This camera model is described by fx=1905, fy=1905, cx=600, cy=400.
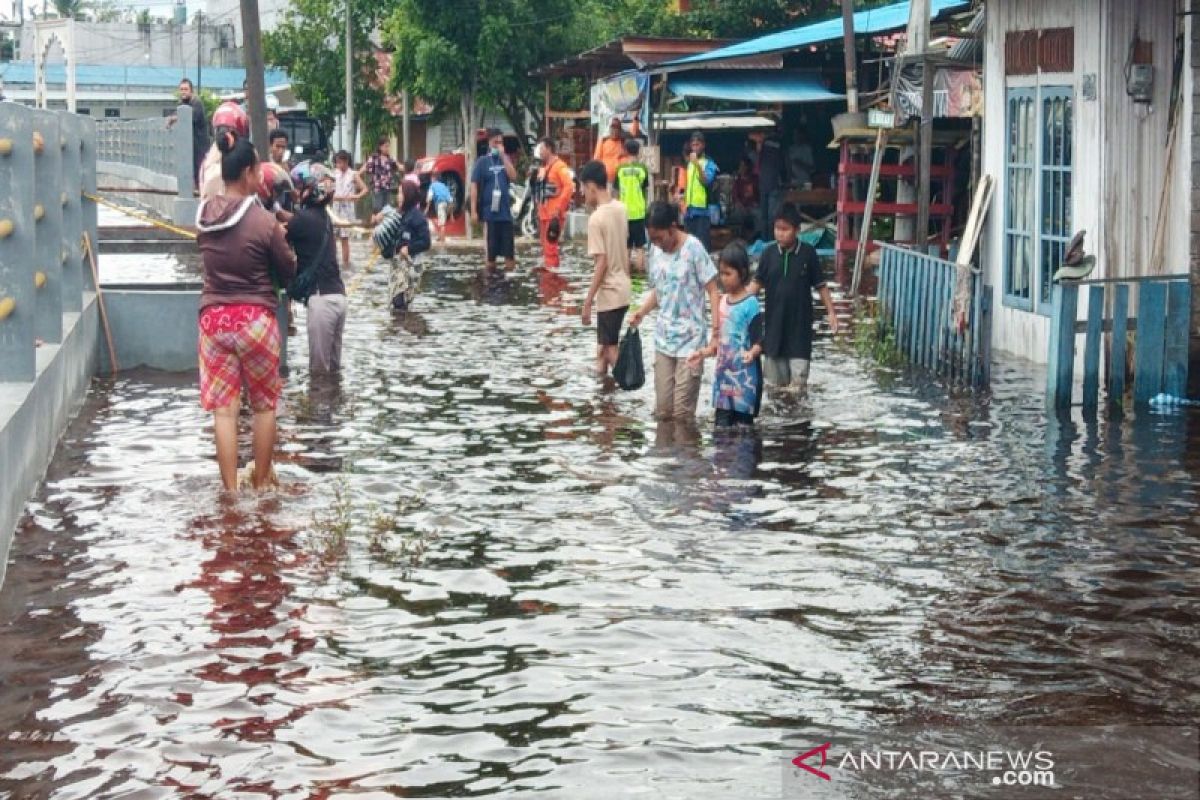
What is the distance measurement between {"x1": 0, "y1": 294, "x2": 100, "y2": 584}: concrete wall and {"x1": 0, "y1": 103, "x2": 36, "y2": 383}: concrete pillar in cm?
17

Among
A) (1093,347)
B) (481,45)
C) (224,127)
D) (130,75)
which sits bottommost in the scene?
(1093,347)

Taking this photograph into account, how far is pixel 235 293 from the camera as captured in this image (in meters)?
10.5

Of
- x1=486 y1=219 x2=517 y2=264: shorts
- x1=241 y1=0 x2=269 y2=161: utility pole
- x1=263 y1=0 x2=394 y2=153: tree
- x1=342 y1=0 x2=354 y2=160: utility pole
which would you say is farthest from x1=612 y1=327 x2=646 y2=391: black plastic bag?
x1=263 y1=0 x2=394 y2=153: tree

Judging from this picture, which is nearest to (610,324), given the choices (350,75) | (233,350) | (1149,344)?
(1149,344)

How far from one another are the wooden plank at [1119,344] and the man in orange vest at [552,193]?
12983 mm

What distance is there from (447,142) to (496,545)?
5953cm

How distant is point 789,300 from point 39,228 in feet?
17.6

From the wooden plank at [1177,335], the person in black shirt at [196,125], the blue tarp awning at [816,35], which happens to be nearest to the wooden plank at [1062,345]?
the wooden plank at [1177,335]

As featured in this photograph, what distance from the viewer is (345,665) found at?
7.31 meters

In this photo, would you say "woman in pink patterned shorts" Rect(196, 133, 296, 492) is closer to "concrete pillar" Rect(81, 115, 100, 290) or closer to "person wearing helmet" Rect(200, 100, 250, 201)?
"person wearing helmet" Rect(200, 100, 250, 201)

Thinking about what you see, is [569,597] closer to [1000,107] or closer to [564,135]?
[1000,107]

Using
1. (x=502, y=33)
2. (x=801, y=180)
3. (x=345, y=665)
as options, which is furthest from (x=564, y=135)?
(x=345, y=665)

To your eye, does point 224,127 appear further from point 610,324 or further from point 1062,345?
point 1062,345

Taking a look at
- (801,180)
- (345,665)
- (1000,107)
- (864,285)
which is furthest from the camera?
(801,180)
